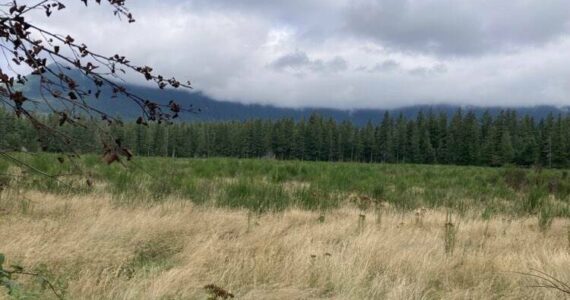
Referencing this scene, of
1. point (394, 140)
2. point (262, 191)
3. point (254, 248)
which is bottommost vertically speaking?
point (394, 140)

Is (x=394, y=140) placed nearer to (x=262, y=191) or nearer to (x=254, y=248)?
(x=262, y=191)

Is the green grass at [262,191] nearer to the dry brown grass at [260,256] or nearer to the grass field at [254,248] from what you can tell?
the grass field at [254,248]

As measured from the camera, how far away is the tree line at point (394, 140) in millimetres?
73938

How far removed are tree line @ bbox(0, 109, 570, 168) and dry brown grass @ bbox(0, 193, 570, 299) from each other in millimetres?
61178

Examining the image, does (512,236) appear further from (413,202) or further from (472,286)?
(413,202)

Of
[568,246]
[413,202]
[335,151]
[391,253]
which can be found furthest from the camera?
[335,151]

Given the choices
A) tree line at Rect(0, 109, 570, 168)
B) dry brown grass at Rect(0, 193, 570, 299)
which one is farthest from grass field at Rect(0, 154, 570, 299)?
tree line at Rect(0, 109, 570, 168)

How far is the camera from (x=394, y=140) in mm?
87250

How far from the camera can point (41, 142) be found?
1.78 meters

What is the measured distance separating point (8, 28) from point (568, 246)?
6.42 m

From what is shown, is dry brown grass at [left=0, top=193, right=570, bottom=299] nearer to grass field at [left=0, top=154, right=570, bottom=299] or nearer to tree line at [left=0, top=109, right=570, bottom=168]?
grass field at [left=0, top=154, right=570, bottom=299]

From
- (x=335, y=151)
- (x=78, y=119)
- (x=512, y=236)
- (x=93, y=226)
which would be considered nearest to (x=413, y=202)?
(x=512, y=236)

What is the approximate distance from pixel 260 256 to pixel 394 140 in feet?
279

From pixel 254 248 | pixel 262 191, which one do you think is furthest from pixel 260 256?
pixel 262 191
